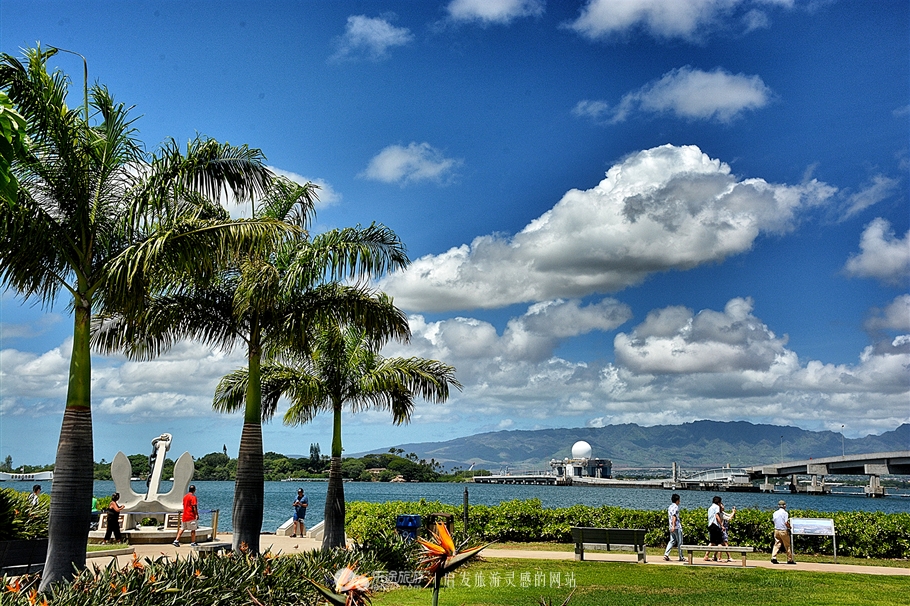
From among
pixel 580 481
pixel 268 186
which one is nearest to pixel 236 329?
pixel 268 186

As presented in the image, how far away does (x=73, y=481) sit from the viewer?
902 cm

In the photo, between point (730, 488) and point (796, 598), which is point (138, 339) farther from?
point (730, 488)

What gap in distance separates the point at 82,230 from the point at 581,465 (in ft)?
443

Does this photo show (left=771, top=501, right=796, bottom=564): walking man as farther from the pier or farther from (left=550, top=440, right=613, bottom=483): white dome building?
(left=550, top=440, right=613, bottom=483): white dome building

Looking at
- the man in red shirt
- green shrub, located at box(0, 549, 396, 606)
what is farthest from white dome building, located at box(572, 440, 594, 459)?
green shrub, located at box(0, 549, 396, 606)

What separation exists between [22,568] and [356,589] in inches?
497

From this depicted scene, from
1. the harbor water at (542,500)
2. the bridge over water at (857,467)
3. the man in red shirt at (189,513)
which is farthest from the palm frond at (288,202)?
the bridge over water at (857,467)

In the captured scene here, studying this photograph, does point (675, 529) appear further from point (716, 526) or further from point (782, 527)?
point (782, 527)

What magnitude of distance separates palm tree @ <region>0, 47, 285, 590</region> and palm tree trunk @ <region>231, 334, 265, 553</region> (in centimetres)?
320

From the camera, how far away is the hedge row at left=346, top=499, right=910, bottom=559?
18.8m

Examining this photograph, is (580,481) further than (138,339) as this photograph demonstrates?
Yes

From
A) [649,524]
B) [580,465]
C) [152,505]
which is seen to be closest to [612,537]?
[649,524]

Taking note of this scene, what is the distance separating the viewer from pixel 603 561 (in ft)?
55.0

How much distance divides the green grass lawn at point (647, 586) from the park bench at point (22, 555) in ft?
18.6
